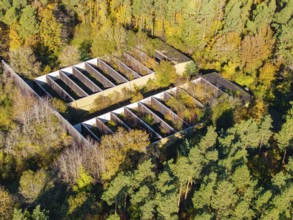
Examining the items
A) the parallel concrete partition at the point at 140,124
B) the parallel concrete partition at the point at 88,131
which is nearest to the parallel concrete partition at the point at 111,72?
the parallel concrete partition at the point at 140,124

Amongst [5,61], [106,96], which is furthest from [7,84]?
[106,96]

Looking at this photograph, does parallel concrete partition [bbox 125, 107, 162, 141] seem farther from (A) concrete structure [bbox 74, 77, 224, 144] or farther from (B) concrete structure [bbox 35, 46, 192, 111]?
(B) concrete structure [bbox 35, 46, 192, 111]

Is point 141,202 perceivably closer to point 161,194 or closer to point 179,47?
point 161,194

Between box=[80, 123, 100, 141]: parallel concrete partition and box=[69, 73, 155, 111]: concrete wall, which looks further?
box=[69, 73, 155, 111]: concrete wall

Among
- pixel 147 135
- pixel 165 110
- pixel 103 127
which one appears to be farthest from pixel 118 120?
pixel 147 135

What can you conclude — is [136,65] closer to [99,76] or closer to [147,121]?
[99,76]

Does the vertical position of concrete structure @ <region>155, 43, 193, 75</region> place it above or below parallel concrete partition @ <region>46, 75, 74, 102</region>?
above

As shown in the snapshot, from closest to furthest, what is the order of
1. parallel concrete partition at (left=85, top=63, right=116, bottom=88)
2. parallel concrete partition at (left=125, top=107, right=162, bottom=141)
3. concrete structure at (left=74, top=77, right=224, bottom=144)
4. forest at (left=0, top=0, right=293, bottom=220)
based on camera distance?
1. forest at (left=0, top=0, right=293, bottom=220)
2. parallel concrete partition at (left=125, top=107, right=162, bottom=141)
3. concrete structure at (left=74, top=77, right=224, bottom=144)
4. parallel concrete partition at (left=85, top=63, right=116, bottom=88)

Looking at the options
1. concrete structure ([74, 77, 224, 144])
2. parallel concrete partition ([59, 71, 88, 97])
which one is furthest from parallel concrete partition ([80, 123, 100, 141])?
parallel concrete partition ([59, 71, 88, 97])
